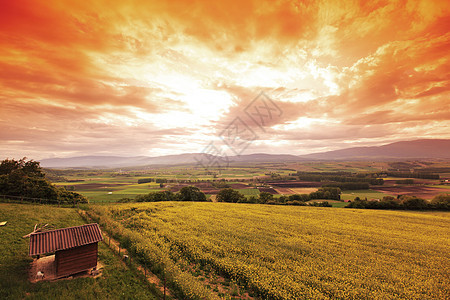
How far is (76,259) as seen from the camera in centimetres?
1616

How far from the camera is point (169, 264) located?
714 inches

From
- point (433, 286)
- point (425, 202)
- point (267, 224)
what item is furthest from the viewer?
point (425, 202)

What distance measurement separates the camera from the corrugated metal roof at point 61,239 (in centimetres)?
1472

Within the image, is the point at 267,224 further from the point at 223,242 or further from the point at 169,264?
the point at 169,264

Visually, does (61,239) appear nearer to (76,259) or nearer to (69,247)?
(69,247)

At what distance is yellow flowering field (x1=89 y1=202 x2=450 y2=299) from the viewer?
15.9 metres

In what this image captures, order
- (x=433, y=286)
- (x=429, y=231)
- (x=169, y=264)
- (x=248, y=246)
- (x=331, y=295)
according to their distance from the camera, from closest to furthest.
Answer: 1. (x=331, y=295)
2. (x=433, y=286)
3. (x=169, y=264)
4. (x=248, y=246)
5. (x=429, y=231)

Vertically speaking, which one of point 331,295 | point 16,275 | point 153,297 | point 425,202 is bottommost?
point 425,202

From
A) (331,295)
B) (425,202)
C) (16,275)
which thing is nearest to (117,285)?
(16,275)

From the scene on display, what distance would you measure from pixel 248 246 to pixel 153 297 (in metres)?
Result: 13.7

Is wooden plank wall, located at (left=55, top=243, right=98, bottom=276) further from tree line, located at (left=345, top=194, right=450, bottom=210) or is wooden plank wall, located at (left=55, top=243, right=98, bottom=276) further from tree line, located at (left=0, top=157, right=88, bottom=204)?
tree line, located at (left=345, top=194, right=450, bottom=210)

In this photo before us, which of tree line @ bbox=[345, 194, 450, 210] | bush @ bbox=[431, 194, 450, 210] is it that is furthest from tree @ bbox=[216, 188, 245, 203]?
bush @ bbox=[431, 194, 450, 210]

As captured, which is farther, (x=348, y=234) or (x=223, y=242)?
(x=348, y=234)

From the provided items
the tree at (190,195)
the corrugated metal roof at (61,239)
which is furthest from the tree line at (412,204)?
the corrugated metal roof at (61,239)
